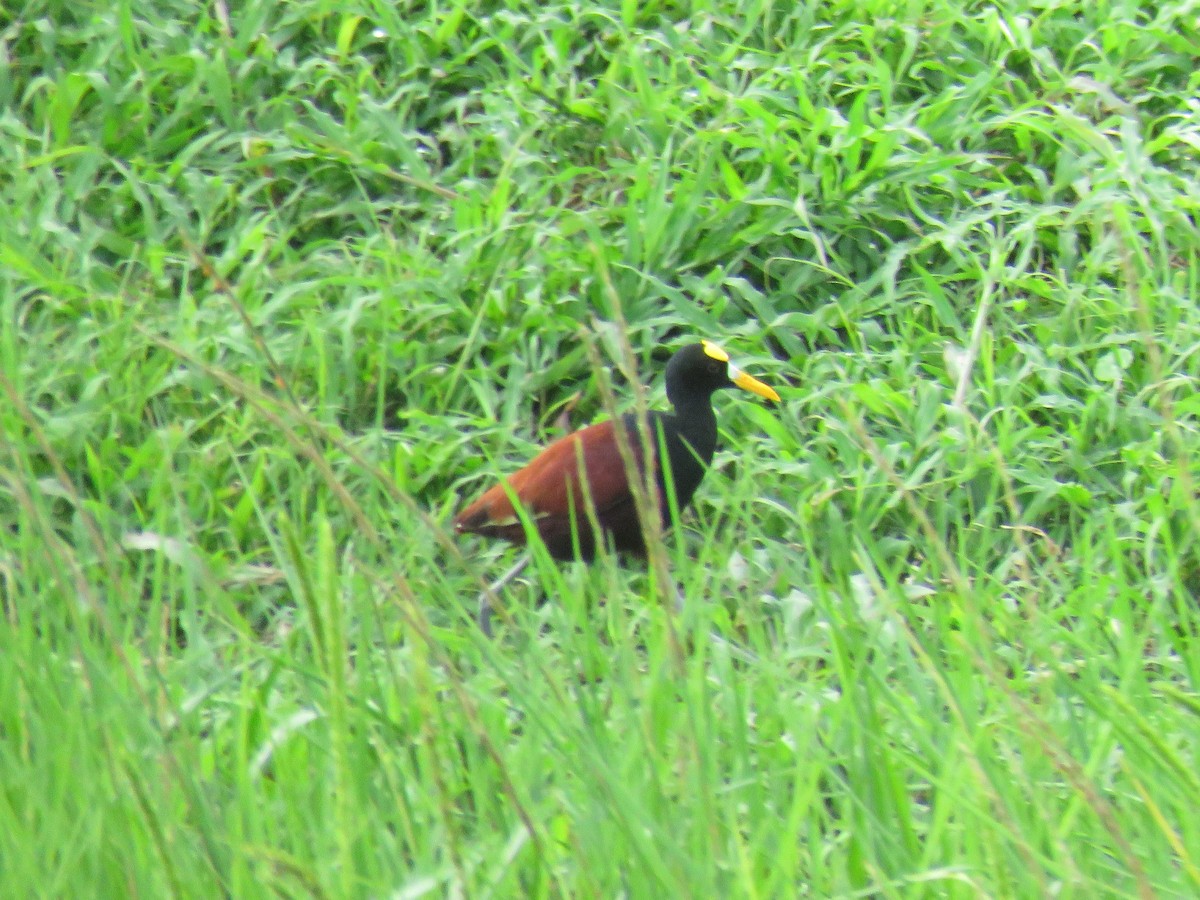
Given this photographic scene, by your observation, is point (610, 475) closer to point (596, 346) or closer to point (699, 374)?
point (699, 374)

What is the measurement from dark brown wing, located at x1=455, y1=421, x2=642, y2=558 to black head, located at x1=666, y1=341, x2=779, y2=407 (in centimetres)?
21

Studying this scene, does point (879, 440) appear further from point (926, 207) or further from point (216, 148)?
point (216, 148)

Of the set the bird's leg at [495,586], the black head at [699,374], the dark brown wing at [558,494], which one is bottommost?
the bird's leg at [495,586]

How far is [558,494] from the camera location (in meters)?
3.73

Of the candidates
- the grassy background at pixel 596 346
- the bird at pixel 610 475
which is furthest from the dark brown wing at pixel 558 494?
the grassy background at pixel 596 346

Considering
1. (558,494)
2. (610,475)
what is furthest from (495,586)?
(610,475)

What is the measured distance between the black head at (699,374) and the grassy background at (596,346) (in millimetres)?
159

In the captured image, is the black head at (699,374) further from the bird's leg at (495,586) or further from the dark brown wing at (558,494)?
the bird's leg at (495,586)

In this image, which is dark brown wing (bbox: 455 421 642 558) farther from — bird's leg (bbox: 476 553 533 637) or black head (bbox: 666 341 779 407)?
black head (bbox: 666 341 779 407)

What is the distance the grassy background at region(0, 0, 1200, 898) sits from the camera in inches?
76.9

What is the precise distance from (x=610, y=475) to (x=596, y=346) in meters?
1.08

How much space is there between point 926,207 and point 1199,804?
3184mm

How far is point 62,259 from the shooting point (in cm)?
480

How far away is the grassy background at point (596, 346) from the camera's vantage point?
6.41 feet
